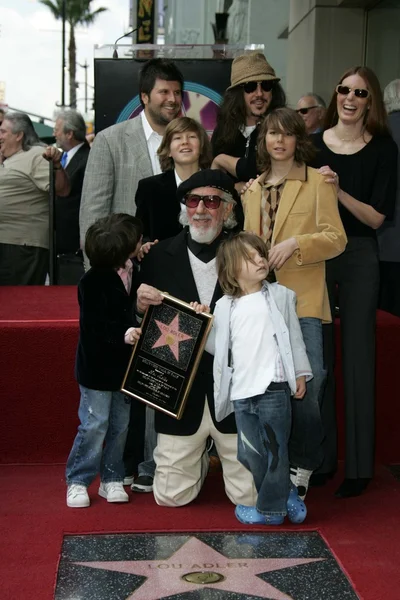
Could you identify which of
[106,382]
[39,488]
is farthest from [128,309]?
[39,488]

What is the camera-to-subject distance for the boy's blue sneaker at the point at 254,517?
500cm

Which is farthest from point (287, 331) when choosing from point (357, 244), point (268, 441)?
point (357, 244)

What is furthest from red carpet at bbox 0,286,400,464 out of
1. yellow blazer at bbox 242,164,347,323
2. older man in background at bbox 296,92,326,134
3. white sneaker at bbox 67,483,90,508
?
older man in background at bbox 296,92,326,134

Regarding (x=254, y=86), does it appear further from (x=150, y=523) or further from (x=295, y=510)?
(x=150, y=523)

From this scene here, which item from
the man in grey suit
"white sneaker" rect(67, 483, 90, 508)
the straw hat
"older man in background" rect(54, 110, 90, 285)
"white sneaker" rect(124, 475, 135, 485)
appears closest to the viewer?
"white sneaker" rect(67, 483, 90, 508)

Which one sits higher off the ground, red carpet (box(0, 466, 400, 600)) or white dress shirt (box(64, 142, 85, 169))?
white dress shirt (box(64, 142, 85, 169))

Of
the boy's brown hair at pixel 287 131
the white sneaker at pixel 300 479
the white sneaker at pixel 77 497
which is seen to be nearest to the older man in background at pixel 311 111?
the boy's brown hair at pixel 287 131

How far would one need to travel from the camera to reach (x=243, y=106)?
19.3 ft

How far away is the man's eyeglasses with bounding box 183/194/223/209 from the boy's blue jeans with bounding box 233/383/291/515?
97 cm

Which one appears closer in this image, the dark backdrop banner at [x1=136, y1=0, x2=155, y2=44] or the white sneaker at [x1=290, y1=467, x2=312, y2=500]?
the white sneaker at [x1=290, y1=467, x2=312, y2=500]

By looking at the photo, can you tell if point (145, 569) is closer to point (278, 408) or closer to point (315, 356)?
point (278, 408)

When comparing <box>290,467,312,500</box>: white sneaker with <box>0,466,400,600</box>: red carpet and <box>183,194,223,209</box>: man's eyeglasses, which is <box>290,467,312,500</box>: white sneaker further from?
<box>183,194,223,209</box>: man's eyeglasses

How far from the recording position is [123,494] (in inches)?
212

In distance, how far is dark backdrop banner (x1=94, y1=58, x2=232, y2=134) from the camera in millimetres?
8609
